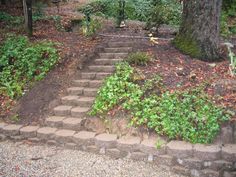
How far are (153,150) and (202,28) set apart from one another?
2.84 meters

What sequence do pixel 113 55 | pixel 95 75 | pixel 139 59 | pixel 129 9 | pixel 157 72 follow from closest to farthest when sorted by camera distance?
1. pixel 157 72
2. pixel 139 59
3. pixel 95 75
4. pixel 113 55
5. pixel 129 9

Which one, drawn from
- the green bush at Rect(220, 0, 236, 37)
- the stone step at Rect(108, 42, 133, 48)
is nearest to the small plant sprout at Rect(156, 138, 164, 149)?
the stone step at Rect(108, 42, 133, 48)

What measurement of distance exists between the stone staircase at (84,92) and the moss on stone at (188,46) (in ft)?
3.69

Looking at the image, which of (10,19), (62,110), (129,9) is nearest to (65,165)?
(62,110)

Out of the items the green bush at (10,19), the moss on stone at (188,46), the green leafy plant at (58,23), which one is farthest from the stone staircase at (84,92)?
the green bush at (10,19)

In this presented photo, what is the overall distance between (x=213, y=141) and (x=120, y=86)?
1843 mm

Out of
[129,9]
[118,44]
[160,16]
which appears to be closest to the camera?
[118,44]

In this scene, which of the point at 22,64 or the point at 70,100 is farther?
the point at 22,64

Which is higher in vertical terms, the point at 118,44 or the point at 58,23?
the point at 58,23

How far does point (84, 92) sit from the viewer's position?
230 inches

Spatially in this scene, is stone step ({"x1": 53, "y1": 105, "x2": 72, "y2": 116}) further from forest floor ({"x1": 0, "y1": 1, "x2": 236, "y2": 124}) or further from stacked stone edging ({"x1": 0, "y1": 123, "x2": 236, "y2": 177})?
stacked stone edging ({"x1": 0, "y1": 123, "x2": 236, "y2": 177})

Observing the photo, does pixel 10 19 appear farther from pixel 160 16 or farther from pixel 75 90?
pixel 75 90

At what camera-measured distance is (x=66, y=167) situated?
4.43 metres

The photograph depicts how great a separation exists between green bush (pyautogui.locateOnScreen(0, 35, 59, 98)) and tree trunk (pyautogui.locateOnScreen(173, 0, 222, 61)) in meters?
2.98
